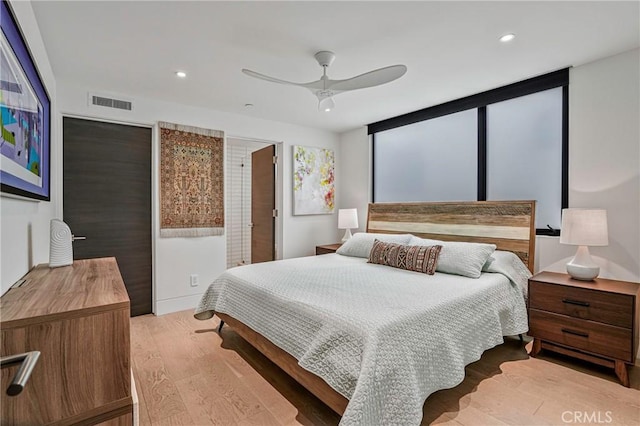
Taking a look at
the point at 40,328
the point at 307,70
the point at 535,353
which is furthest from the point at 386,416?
the point at 307,70

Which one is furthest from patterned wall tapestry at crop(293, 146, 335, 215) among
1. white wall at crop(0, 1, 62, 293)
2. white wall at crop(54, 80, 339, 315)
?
white wall at crop(0, 1, 62, 293)

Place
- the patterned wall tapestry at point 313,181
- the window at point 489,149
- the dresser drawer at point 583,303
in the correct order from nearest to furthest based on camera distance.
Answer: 1. the dresser drawer at point 583,303
2. the window at point 489,149
3. the patterned wall tapestry at point 313,181

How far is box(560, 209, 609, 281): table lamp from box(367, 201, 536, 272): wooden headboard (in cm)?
40

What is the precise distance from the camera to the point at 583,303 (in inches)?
91.5

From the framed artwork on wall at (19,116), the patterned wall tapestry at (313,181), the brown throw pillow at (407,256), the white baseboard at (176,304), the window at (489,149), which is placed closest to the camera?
the framed artwork on wall at (19,116)

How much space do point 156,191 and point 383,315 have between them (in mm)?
2951

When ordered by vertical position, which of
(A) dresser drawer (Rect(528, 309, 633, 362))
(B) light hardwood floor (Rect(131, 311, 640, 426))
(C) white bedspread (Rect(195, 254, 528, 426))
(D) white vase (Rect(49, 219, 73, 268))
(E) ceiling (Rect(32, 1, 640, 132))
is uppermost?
(E) ceiling (Rect(32, 1, 640, 132))

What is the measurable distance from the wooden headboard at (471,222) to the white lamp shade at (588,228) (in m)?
0.46

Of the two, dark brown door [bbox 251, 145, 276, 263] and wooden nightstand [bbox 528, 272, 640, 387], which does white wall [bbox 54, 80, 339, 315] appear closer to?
dark brown door [bbox 251, 145, 276, 263]

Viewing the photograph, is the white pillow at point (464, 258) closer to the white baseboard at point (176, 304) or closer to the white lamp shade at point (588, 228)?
the white lamp shade at point (588, 228)

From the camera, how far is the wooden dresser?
1005 mm

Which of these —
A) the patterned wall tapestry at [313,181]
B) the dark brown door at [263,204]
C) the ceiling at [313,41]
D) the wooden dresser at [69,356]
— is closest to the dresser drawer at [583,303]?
the ceiling at [313,41]

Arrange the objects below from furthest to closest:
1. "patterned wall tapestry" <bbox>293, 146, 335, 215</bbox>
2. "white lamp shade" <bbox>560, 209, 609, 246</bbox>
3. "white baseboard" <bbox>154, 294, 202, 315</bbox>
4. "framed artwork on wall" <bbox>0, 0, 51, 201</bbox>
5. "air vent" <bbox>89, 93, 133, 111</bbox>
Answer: "patterned wall tapestry" <bbox>293, 146, 335, 215</bbox>
"white baseboard" <bbox>154, 294, 202, 315</bbox>
"air vent" <bbox>89, 93, 133, 111</bbox>
"white lamp shade" <bbox>560, 209, 609, 246</bbox>
"framed artwork on wall" <bbox>0, 0, 51, 201</bbox>

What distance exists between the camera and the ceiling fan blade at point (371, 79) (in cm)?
205
